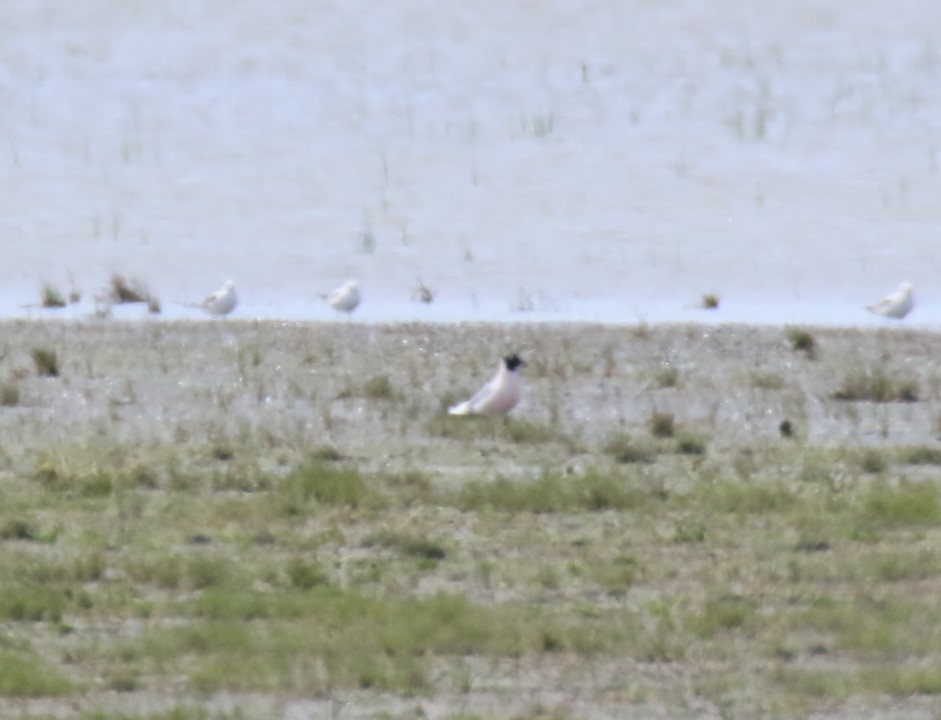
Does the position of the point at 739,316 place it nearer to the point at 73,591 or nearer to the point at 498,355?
the point at 498,355

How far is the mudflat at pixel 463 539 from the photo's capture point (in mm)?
7684

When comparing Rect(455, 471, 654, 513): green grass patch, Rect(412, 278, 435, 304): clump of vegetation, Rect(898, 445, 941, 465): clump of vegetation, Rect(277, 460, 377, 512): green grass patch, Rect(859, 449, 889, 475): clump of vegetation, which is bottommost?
Rect(412, 278, 435, 304): clump of vegetation

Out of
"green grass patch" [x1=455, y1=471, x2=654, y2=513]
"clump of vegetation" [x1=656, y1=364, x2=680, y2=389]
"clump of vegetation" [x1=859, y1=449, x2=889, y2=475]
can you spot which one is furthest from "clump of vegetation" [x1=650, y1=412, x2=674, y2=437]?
"green grass patch" [x1=455, y1=471, x2=654, y2=513]

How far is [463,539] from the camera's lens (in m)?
10.7

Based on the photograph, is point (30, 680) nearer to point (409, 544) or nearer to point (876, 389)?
point (409, 544)

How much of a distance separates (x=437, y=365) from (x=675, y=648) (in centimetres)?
1141

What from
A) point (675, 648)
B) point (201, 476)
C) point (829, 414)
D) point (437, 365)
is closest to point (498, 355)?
point (437, 365)

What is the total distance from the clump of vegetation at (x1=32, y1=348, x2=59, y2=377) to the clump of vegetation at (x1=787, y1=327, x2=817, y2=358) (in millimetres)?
6110

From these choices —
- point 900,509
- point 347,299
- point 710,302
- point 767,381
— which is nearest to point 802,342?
point 767,381

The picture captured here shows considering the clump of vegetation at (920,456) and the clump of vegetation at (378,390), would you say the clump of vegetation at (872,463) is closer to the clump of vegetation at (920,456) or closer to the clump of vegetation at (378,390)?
the clump of vegetation at (920,456)

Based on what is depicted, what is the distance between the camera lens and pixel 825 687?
7578 millimetres

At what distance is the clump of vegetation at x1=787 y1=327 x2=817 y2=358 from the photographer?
20484 mm

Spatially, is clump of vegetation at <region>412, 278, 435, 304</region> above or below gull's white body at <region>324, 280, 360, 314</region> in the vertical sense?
below

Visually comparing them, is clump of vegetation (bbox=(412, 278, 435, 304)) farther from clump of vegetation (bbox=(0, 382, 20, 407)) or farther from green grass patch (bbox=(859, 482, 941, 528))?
green grass patch (bbox=(859, 482, 941, 528))
